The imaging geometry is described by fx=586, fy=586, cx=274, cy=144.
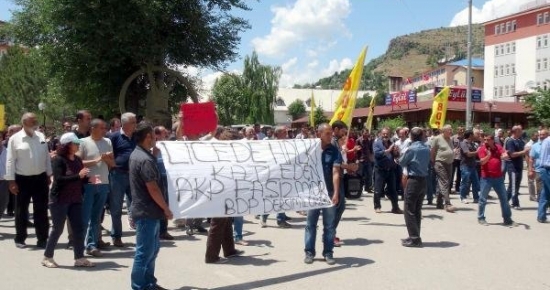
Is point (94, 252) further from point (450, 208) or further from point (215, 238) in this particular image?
point (450, 208)

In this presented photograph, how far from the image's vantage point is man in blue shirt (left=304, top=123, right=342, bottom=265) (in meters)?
7.79

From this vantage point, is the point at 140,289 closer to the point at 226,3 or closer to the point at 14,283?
the point at 14,283

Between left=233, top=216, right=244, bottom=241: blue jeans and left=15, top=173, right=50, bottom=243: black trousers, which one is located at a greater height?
left=15, top=173, right=50, bottom=243: black trousers

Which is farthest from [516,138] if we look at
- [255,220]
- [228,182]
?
[228,182]

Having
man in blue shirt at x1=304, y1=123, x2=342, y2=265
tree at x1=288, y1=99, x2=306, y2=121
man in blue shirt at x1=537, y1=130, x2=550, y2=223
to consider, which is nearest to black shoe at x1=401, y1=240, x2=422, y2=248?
man in blue shirt at x1=304, y1=123, x2=342, y2=265

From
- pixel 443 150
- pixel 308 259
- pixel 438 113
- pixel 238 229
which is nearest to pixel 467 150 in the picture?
pixel 443 150

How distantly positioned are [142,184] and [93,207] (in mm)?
2579

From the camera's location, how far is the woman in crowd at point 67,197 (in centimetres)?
735

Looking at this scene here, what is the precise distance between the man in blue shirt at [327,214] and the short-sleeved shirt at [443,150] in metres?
5.84

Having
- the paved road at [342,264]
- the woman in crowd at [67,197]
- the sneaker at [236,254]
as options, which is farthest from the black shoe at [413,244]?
the woman in crowd at [67,197]

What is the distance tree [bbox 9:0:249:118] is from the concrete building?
189ft

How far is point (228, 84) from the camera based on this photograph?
79.2m

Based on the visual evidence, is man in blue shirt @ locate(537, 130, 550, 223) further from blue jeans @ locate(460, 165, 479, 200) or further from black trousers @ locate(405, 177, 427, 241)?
black trousers @ locate(405, 177, 427, 241)

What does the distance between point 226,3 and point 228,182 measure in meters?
18.6
